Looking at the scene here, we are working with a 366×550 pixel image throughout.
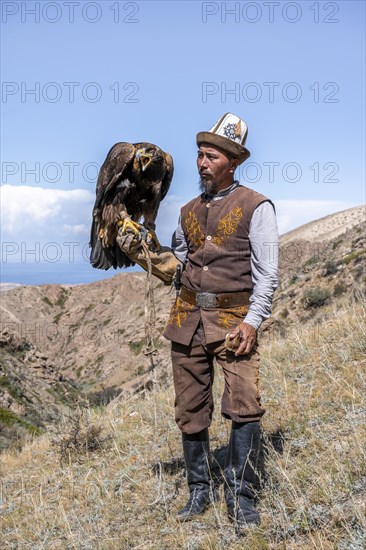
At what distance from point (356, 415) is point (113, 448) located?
2.45 metres

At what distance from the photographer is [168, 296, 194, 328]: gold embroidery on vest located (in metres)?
3.78

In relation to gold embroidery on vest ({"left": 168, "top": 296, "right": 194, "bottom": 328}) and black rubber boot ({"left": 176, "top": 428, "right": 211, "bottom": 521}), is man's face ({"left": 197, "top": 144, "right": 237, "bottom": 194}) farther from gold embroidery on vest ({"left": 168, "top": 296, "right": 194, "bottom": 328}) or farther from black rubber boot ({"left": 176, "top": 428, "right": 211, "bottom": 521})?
black rubber boot ({"left": 176, "top": 428, "right": 211, "bottom": 521})

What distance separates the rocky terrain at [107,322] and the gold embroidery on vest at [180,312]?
2.86m

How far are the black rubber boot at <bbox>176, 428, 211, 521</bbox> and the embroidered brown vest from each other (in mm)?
698

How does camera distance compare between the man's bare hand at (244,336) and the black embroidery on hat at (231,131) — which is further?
the black embroidery on hat at (231,131)

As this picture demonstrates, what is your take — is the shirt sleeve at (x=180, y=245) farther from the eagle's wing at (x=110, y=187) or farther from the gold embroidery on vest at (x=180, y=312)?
the eagle's wing at (x=110, y=187)

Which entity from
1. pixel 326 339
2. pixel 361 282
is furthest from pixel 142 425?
pixel 361 282

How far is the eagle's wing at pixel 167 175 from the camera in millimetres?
4814

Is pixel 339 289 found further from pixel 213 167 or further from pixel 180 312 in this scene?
pixel 213 167

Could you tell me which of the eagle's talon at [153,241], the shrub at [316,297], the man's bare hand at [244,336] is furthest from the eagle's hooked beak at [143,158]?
the shrub at [316,297]

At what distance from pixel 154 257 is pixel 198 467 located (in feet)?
4.70

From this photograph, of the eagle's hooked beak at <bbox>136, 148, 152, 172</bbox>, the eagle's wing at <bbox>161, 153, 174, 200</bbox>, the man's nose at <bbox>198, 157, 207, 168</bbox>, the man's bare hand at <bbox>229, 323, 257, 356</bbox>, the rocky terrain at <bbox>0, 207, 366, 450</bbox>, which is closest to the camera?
the man's bare hand at <bbox>229, 323, 257, 356</bbox>

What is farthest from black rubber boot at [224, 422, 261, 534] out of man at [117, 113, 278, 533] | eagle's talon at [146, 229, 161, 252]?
eagle's talon at [146, 229, 161, 252]

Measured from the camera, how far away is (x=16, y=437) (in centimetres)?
938
